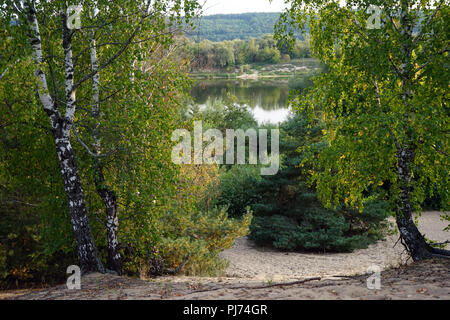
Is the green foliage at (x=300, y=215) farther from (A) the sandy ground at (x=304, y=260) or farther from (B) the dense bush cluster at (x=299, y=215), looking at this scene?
(A) the sandy ground at (x=304, y=260)

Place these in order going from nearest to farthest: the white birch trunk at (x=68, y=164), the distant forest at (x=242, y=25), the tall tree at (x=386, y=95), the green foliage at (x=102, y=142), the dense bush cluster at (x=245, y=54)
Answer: the tall tree at (x=386, y=95), the white birch trunk at (x=68, y=164), the green foliage at (x=102, y=142), the dense bush cluster at (x=245, y=54), the distant forest at (x=242, y=25)

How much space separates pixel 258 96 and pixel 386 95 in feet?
192

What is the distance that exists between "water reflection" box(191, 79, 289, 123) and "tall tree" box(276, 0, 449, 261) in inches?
1070

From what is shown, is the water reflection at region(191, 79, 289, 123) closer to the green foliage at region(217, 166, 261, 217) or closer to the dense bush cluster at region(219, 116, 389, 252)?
the green foliage at region(217, 166, 261, 217)

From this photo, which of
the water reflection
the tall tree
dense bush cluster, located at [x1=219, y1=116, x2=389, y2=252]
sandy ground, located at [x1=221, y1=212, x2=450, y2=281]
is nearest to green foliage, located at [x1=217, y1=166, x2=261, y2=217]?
dense bush cluster, located at [x1=219, y1=116, x2=389, y2=252]

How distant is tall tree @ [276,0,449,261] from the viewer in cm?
569

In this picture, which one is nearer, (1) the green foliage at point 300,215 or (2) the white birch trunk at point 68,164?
(2) the white birch trunk at point 68,164

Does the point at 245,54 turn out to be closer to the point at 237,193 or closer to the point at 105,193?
the point at 237,193

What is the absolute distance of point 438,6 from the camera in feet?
19.9

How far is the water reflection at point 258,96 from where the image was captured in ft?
150

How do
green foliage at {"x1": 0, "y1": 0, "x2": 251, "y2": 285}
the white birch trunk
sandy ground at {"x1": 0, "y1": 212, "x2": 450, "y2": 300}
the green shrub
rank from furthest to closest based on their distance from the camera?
the green shrub, green foliage at {"x1": 0, "y1": 0, "x2": 251, "y2": 285}, the white birch trunk, sandy ground at {"x1": 0, "y1": 212, "x2": 450, "y2": 300}

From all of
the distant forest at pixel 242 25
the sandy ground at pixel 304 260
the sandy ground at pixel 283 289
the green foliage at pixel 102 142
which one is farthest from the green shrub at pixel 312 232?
the distant forest at pixel 242 25

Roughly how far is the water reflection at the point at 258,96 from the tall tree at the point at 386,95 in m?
27.2

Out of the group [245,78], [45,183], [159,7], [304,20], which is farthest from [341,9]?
[245,78]
